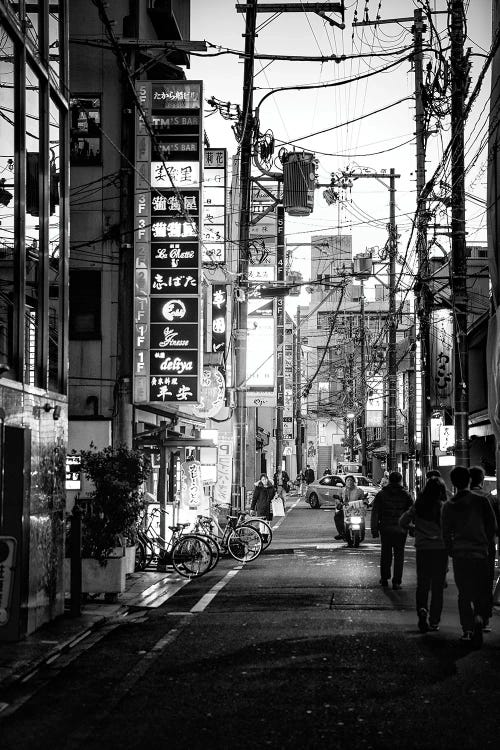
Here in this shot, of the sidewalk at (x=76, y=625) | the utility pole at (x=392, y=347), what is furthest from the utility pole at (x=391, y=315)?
the sidewalk at (x=76, y=625)

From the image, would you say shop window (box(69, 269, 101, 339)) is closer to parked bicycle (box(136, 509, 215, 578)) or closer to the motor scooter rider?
parked bicycle (box(136, 509, 215, 578))

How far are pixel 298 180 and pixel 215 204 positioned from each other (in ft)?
12.9

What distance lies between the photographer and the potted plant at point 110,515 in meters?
14.4

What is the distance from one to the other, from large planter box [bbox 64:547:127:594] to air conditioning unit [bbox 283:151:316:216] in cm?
2089

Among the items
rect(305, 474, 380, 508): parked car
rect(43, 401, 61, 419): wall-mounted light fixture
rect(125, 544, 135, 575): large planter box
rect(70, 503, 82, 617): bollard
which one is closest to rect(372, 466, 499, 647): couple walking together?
rect(70, 503, 82, 617): bollard

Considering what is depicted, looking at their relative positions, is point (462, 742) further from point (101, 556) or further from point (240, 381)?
point (240, 381)

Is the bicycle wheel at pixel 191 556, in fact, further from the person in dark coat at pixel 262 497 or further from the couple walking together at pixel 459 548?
the person in dark coat at pixel 262 497

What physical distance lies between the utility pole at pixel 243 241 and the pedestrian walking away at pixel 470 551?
46.1 ft

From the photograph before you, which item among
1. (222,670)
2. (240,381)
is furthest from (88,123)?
(222,670)

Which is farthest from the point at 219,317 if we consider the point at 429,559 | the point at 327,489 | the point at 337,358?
the point at 337,358

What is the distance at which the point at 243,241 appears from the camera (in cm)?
2588

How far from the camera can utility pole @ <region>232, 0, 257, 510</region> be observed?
22812 millimetres

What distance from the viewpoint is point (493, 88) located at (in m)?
16.5

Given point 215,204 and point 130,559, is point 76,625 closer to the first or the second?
point 130,559
